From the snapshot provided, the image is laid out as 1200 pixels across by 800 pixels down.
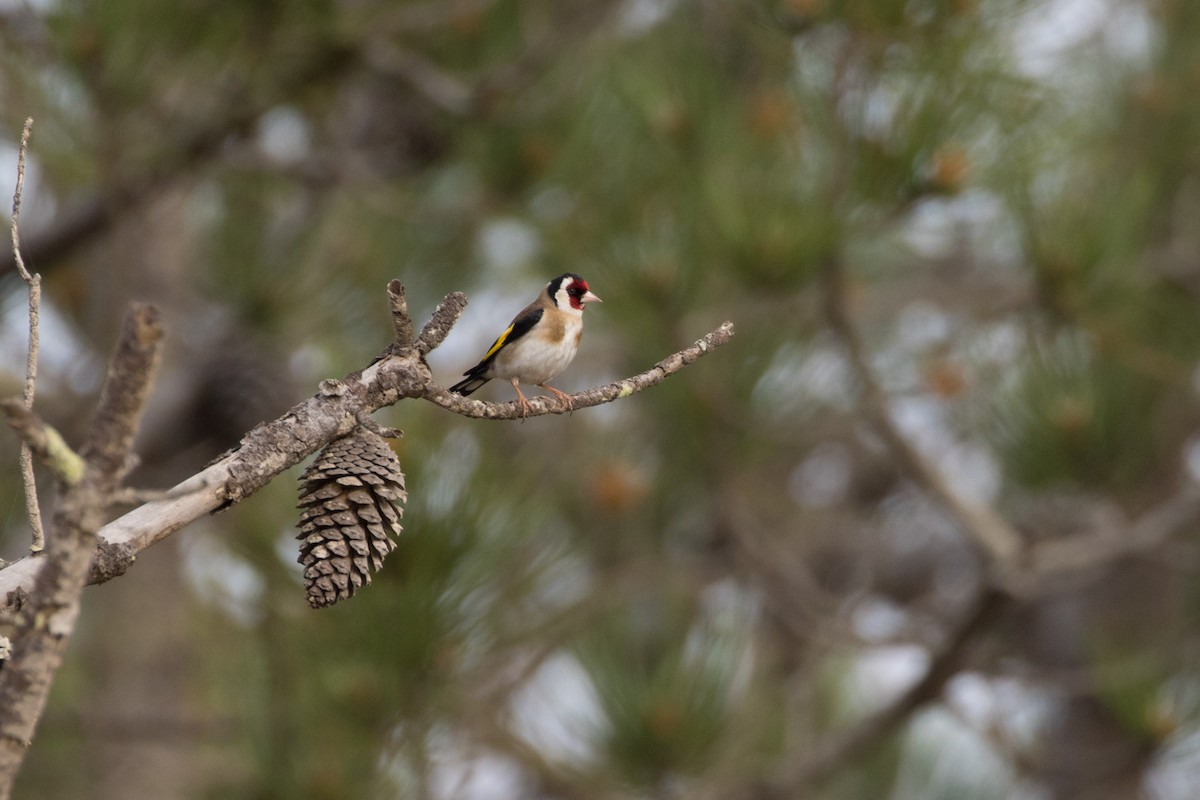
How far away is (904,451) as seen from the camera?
11.5 ft

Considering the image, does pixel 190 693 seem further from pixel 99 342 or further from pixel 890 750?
pixel 890 750

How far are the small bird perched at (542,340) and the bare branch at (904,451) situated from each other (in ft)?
2.46

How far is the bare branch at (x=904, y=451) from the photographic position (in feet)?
11.1

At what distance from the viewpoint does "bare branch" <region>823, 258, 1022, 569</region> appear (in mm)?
3398

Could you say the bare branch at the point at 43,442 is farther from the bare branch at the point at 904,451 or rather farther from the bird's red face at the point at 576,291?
the bare branch at the point at 904,451

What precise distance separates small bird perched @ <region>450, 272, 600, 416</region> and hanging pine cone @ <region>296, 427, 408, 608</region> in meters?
1.33

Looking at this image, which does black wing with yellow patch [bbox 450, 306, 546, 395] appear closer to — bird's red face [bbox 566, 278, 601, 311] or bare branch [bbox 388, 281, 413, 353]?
bird's red face [bbox 566, 278, 601, 311]

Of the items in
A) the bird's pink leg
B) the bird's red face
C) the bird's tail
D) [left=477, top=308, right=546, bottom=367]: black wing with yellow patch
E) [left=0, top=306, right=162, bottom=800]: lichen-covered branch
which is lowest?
[left=0, top=306, right=162, bottom=800]: lichen-covered branch

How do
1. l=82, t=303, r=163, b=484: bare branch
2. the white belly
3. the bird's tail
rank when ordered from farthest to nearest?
the bird's tail, the white belly, l=82, t=303, r=163, b=484: bare branch

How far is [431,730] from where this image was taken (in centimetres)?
324

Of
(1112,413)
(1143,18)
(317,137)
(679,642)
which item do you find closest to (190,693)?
(317,137)

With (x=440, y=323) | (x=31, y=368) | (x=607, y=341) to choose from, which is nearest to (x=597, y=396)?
(x=440, y=323)

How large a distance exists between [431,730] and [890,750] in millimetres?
2782

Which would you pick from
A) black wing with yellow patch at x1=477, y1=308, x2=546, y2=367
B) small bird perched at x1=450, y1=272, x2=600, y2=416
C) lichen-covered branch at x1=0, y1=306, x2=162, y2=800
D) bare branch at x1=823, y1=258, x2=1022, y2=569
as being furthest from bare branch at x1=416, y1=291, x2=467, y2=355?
bare branch at x1=823, y1=258, x2=1022, y2=569
